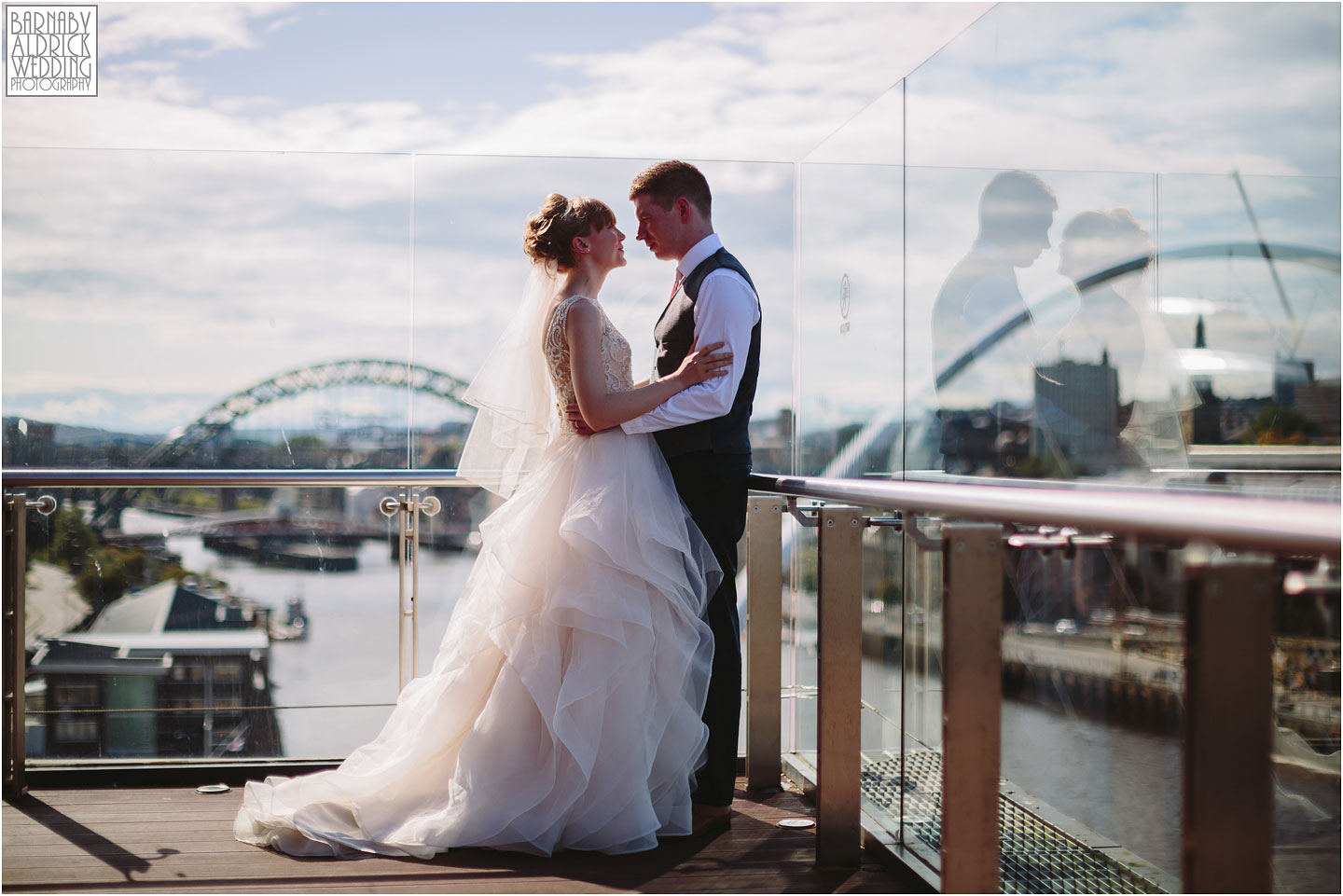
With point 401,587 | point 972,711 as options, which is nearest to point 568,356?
point 401,587

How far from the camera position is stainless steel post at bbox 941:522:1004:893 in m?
1.59

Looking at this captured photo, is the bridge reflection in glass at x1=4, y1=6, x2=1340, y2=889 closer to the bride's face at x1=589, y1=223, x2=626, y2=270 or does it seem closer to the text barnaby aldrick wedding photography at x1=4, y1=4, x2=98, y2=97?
the text barnaby aldrick wedding photography at x1=4, y1=4, x2=98, y2=97

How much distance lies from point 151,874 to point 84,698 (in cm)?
118

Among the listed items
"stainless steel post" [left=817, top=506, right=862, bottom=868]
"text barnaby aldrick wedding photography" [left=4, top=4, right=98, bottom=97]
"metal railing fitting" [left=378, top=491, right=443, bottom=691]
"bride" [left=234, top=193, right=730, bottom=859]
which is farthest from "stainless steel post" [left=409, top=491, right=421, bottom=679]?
"text barnaby aldrick wedding photography" [left=4, top=4, right=98, bottom=97]

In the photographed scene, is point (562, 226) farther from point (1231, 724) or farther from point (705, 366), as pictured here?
point (1231, 724)

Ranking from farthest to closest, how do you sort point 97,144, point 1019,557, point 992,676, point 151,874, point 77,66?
1. point 77,66
2. point 97,144
3. point 151,874
4. point 1019,557
5. point 992,676

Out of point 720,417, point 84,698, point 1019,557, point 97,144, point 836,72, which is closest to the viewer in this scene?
point 1019,557

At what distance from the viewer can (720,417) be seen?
9.04ft

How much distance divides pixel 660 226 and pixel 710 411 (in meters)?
0.57

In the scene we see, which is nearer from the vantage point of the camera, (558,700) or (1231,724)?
(1231,724)

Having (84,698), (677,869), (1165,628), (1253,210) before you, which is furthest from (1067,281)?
(84,698)

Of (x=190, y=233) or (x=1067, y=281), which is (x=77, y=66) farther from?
(x=1067, y=281)

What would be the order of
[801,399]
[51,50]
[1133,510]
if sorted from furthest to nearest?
[51,50]
[801,399]
[1133,510]

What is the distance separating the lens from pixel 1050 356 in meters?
2.16
